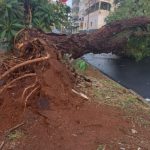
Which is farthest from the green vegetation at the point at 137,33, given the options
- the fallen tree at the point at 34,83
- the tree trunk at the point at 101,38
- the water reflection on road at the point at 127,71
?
the fallen tree at the point at 34,83

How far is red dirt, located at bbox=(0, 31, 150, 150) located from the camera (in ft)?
17.9

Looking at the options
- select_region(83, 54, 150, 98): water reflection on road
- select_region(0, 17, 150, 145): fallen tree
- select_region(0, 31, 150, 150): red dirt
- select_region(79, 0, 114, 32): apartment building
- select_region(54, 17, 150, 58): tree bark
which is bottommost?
select_region(83, 54, 150, 98): water reflection on road

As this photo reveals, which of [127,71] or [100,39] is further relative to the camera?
[127,71]

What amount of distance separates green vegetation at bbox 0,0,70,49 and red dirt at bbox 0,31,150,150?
678 centimetres

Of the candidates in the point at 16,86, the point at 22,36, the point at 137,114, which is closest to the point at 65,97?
the point at 16,86

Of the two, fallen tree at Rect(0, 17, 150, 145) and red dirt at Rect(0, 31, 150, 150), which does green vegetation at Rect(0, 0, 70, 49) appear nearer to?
fallen tree at Rect(0, 17, 150, 145)

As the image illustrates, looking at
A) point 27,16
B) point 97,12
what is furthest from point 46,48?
point 97,12

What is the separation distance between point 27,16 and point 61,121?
9450mm

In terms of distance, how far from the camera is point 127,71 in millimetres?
14805

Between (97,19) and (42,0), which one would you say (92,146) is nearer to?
(42,0)

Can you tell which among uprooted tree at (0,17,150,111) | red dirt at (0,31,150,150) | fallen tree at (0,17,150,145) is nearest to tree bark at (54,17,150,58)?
uprooted tree at (0,17,150,111)

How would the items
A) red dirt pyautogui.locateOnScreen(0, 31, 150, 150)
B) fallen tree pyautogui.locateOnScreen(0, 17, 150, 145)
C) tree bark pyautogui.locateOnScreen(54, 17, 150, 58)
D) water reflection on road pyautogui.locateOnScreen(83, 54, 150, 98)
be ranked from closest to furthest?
1. red dirt pyautogui.locateOnScreen(0, 31, 150, 150)
2. fallen tree pyautogui.locateOnScreen(0, 17, 150, 145)
3. tree bark pyautogui.locateOnScreen(54, 17, 150, 58)
4. water reflection on road pyautogui.locateOnScreen(83, 54, 150, 98)

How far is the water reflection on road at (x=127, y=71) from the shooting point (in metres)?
11.9

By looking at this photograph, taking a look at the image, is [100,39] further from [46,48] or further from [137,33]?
[46,48]
